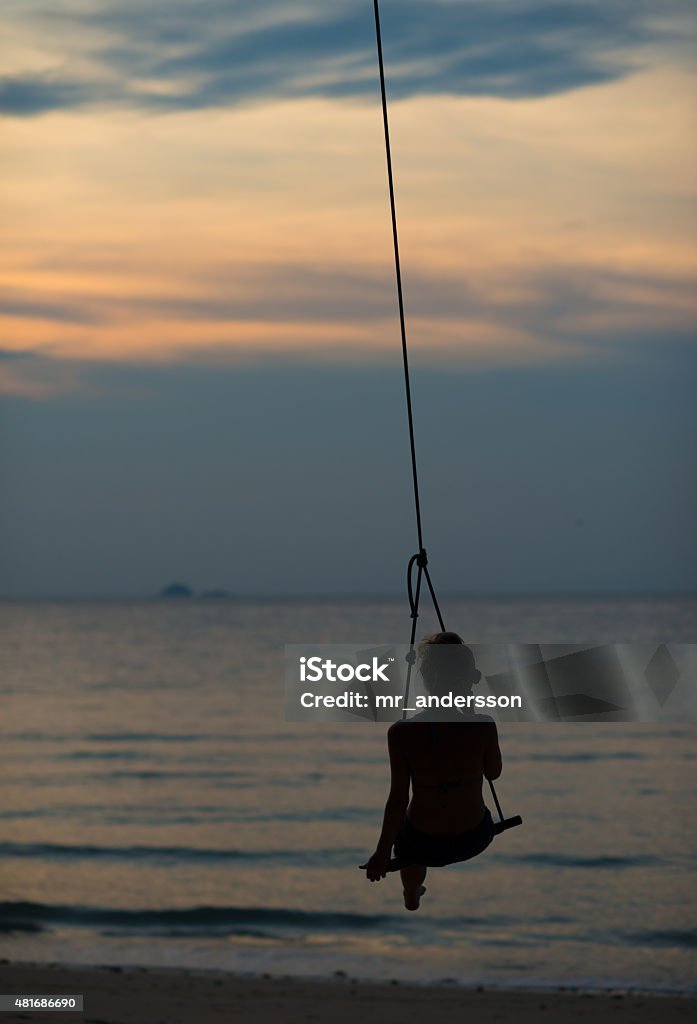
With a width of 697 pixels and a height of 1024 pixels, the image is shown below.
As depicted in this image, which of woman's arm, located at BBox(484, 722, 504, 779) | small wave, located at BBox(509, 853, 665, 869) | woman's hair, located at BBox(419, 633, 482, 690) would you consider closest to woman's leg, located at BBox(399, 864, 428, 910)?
woman's arm, located at BBox(484, 722, 504, 779)

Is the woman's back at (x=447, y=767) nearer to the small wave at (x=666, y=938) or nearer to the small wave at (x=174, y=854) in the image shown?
the small wave at (x=666, y=938)

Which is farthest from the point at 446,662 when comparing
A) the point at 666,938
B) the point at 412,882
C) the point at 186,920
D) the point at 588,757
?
the point at 588,757

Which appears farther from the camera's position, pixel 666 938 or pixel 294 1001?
pixel 666 938

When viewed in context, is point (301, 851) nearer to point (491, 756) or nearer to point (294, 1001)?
point (294, 1001)

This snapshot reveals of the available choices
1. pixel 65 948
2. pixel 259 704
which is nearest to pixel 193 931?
pixel 65 948

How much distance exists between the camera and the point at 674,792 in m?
29.7

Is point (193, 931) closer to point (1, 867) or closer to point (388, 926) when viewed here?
point (388, 926)

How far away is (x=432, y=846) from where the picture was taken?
5391 millimetres

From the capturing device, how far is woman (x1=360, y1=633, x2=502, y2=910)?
5.31m

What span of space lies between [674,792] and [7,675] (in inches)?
1440

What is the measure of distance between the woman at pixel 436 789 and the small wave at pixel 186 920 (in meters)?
12.0

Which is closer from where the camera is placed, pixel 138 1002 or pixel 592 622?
pixel 138 1002

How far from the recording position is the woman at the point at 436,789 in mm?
5312

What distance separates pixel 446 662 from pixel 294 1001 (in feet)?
28.0
